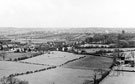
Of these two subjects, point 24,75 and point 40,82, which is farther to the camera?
point 24,75

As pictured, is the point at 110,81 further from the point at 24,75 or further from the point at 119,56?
the point at 119,56

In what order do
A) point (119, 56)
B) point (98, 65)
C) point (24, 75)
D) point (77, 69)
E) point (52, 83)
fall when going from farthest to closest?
1. point (119, 56)
2. point (98, 65)
3. point (77, 69)
4. point (24, 75)
5. point (52, 83)

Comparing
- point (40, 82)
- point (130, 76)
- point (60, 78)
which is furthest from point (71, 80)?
point (130, 76)

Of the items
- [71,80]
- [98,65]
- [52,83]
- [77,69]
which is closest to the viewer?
[52,83]

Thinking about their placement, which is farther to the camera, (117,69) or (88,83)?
(117,69)

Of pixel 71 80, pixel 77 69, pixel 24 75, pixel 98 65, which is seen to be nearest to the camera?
pixel 71 80

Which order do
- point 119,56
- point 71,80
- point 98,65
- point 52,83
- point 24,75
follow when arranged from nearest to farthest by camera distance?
point 52,83 < point 71,80 < point 24,75 < point 98,65 < point 119,56

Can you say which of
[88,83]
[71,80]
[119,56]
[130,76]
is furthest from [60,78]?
[119,56]

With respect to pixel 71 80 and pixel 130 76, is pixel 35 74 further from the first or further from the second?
pixel 130 76
